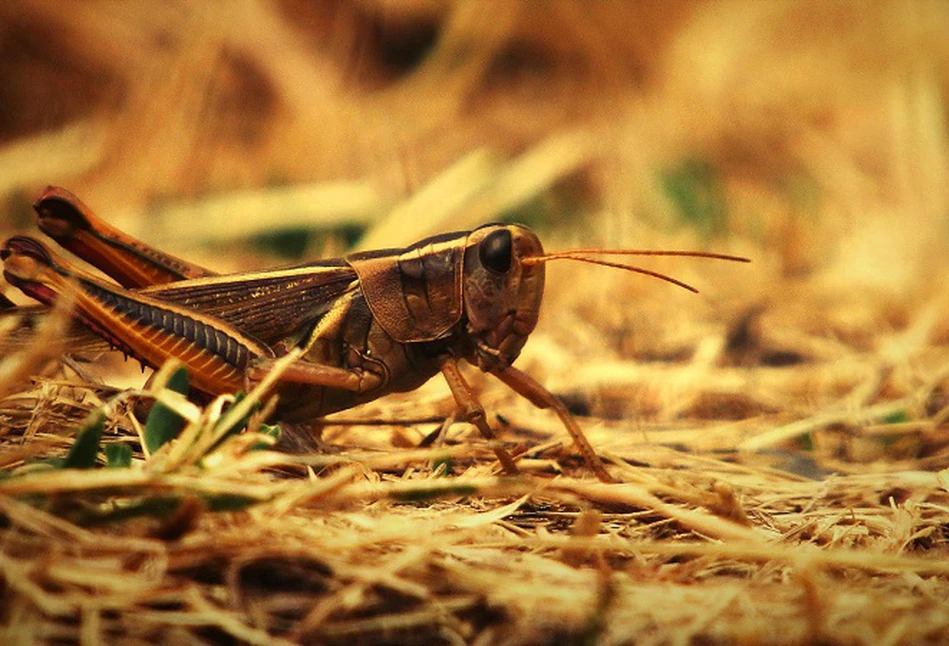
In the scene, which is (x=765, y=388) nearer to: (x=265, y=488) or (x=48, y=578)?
Result: (x=265, y=488)

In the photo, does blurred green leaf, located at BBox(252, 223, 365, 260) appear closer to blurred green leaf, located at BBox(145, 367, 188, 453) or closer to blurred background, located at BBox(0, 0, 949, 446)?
blurred background, located at BBox(0, 0, 949, 446)

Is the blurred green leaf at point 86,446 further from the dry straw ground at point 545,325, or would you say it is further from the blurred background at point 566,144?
the blurred background at point 566,144

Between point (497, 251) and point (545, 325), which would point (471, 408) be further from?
point (545, 325)

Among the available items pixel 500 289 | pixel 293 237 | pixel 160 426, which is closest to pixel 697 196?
pixel 293 237

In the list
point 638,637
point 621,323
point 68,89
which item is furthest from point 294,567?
point 68,89

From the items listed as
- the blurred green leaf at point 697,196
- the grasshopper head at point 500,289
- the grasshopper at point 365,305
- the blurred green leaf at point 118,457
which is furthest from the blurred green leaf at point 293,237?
the blurred green leaf at point 118,457

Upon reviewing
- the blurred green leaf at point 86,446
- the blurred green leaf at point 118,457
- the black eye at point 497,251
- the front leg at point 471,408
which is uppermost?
the black eye at point 497,251
